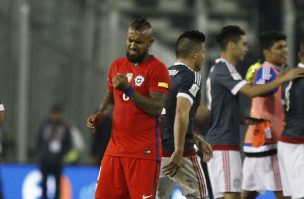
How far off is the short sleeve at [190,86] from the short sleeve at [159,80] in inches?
15.7

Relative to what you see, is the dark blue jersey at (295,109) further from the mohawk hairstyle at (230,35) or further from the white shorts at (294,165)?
the mohawk hairstyle at (230,35)

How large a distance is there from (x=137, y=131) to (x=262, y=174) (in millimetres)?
2762

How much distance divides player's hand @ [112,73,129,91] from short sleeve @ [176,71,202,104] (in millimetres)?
903

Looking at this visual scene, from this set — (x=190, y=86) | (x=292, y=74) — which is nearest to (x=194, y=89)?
(x=190, y=86)

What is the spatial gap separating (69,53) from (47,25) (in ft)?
3.99

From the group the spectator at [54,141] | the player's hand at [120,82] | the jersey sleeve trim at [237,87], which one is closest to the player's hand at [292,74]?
the jersey sleeve trim at [237,87]

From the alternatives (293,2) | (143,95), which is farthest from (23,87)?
(143,95)

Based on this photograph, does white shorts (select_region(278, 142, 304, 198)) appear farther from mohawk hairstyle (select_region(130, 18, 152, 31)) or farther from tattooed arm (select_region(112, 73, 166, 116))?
mohawk hairstyle (select_region(130, 18, 152, 31))

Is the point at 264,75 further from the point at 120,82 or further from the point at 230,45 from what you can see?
the point at 120,82

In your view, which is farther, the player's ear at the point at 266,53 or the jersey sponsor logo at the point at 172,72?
the player's ear at the point at 266,53

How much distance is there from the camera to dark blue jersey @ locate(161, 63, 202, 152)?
875 cm

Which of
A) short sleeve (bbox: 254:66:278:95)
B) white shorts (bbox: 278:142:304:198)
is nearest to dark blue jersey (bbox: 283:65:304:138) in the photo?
white shorts (bbox: 278:142:304:198)

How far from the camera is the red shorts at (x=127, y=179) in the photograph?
8141mm

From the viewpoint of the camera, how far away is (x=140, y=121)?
8242mm
